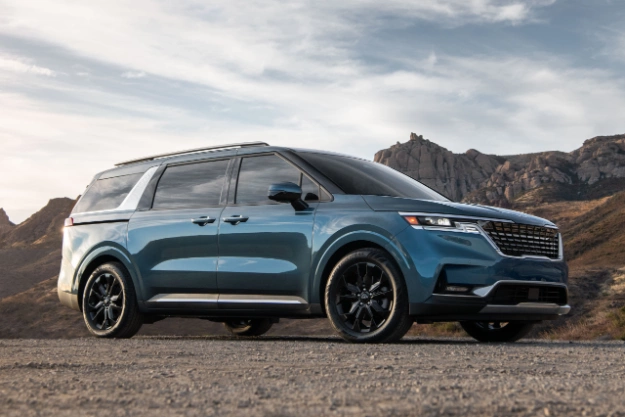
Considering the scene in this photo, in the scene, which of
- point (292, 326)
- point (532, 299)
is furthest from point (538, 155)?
point (532, 299)

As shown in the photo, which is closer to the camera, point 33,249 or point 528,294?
point 528,294

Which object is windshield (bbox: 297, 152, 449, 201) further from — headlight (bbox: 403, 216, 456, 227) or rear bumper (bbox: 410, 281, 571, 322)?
rear bumper (bbox: 410, 281, 571, 322)

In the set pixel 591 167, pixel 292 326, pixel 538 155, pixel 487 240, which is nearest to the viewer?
pixel 487 240

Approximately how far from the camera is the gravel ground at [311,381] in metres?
3.28

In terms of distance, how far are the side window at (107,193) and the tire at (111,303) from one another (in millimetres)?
829

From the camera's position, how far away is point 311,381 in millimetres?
4102

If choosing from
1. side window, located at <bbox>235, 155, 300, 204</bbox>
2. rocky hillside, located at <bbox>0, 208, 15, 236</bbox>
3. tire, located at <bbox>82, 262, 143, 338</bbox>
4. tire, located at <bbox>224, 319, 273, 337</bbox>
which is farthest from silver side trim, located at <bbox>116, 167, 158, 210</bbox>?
rocky hillside, located at <bbox>0, 208, 15, 236</bbox>

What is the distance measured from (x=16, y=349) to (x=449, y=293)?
3.64 metres

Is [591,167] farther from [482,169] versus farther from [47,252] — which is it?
[47,252]

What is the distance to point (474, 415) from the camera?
3102 millimetres

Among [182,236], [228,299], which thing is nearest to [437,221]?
[228,299]

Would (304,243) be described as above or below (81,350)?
above

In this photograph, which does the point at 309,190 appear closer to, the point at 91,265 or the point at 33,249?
the point at 91,265

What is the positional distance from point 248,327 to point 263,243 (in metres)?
3.01
